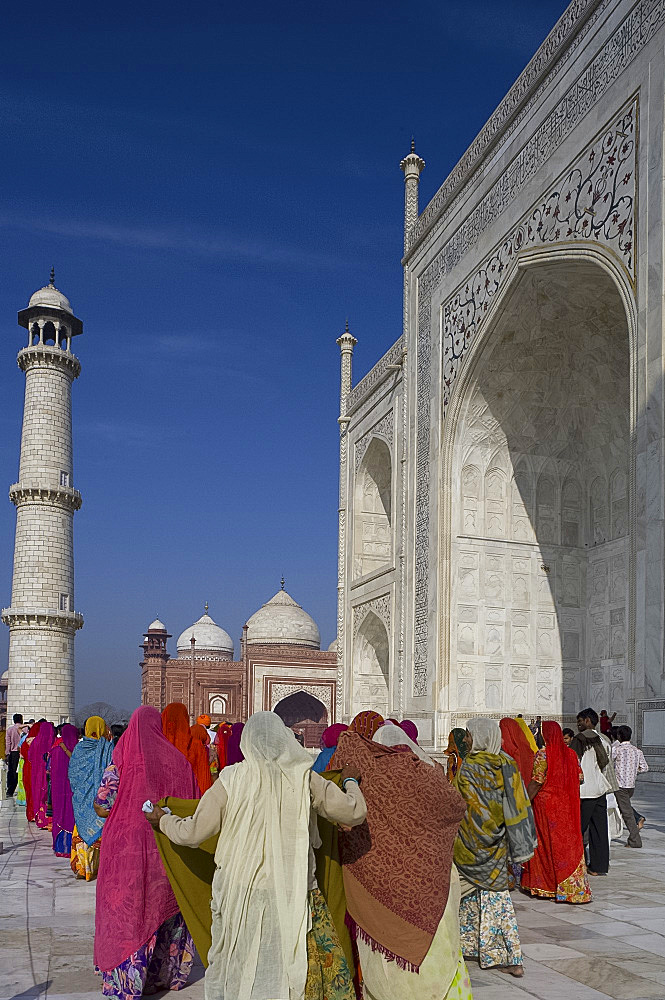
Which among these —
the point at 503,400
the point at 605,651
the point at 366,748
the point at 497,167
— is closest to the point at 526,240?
→ the point at 497,167

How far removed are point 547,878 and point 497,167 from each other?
8740 mm

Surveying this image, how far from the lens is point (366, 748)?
2.58 m

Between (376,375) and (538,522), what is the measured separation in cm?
440

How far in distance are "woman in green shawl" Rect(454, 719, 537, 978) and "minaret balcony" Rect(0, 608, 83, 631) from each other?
15883 millimetres

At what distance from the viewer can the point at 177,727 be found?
3709mm

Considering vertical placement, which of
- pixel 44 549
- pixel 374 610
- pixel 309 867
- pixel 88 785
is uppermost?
pixel 44 549

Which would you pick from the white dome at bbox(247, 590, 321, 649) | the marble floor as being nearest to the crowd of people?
the marble floor

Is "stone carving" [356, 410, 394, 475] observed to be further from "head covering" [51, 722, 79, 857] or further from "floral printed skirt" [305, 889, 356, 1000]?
"floral printed skirt" [305, 889, 356, 1000]

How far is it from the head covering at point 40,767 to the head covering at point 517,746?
3986 mm

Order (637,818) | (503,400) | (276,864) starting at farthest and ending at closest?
(503,400) → (637,818) → (276,864)

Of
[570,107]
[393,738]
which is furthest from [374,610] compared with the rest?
[393,738]

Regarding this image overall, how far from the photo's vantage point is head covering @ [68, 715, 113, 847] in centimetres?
463

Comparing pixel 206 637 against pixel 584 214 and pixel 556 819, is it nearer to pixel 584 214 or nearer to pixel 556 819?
pixel 584 214

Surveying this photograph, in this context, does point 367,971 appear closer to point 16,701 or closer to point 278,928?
point 278,928
